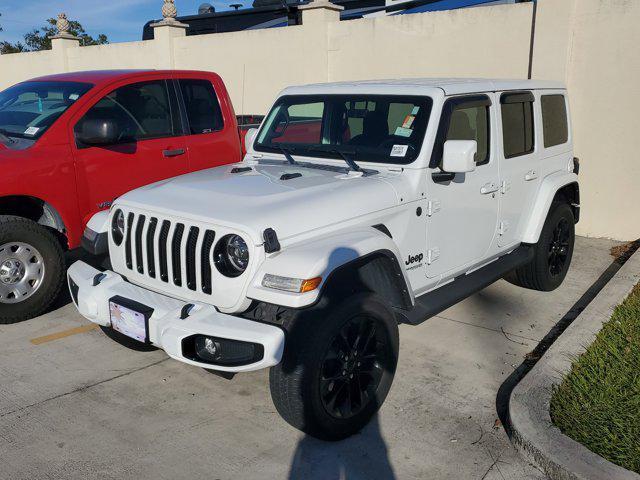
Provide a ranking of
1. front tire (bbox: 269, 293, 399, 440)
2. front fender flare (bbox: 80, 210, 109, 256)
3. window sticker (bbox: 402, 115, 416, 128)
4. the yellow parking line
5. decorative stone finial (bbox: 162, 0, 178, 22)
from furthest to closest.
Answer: decorative stone finial (bbox: 162, 0, 178, 22), the yellow parking line, window sticker (bbox: 402, 115, 416, 128), front fender flare (bbox: 80, 210, 109, 256), front tire (bbox: 269, 293, 399, 440)

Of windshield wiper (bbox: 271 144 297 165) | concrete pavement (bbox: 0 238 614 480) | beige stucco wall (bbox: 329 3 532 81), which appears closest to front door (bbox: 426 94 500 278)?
concrete pavement (bbox: 0 238 614 480)

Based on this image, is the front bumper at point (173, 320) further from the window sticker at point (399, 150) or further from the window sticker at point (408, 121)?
the window sticker at point (408, 121)

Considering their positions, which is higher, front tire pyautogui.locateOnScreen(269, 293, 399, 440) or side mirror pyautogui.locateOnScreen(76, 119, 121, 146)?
side mirror pyautogui.locateOnScreen(76, 119, 121, 146)

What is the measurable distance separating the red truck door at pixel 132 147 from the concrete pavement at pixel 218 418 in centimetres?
122

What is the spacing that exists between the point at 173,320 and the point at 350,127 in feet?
6.72

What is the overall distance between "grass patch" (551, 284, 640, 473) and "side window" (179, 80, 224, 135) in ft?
12.9

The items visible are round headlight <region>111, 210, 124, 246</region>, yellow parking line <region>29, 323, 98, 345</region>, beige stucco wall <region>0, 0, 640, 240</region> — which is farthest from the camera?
beige stucco wall <region>0, 0, 640, 240</region>

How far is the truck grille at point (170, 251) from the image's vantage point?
11.3 feet

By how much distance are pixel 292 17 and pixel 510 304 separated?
9.74 meters

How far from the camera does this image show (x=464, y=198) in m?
4.56

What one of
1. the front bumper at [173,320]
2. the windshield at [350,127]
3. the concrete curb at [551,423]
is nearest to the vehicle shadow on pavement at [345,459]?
the front bumper at [173,320]

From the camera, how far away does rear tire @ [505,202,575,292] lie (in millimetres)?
5719

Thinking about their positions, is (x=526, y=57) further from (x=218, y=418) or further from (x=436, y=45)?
(x=218, y=418)

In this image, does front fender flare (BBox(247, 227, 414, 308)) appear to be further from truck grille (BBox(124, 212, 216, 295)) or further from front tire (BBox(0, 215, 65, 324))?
front tire (BBox(0, 215, 65, 324))
